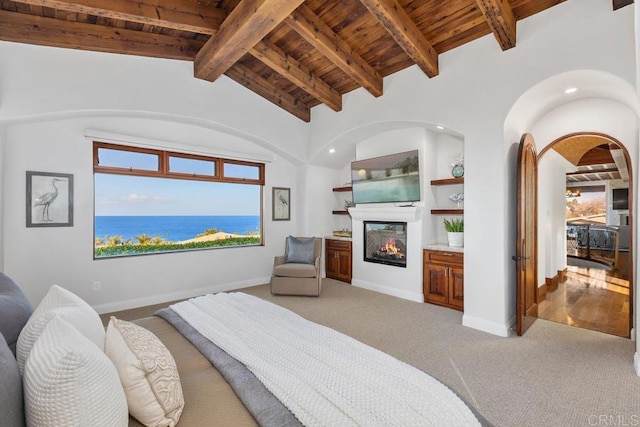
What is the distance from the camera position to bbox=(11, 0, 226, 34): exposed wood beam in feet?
8.98

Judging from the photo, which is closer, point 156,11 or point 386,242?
point 156,11

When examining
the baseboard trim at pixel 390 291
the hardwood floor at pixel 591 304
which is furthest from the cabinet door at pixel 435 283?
the hardwood floor at pixel 591 304

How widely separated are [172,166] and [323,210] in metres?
2.76

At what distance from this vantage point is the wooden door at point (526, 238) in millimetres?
3137

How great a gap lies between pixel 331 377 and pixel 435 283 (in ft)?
10.9

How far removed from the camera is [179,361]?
1.57 metres

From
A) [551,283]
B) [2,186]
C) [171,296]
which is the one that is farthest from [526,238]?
[2,186]

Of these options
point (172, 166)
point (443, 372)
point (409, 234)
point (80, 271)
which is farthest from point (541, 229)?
point (80, 271)

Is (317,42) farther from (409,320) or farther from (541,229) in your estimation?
(541,229)

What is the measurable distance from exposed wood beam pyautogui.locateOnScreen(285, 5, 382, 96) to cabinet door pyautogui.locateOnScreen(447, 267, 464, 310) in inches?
104

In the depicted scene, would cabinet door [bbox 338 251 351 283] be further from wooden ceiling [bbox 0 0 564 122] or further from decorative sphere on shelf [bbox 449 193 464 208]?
wooden ceiling [bbox 0 0 564 122]

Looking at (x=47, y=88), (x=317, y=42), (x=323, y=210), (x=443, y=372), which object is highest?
(x=317, y=42)

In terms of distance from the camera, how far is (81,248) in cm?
375

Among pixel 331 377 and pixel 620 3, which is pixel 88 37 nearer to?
pixel 331 377
